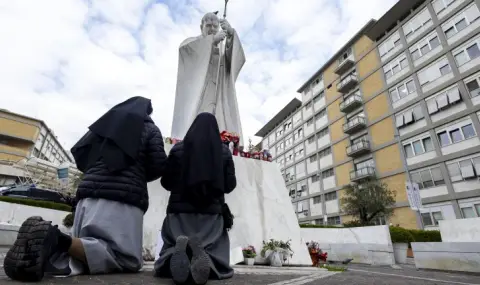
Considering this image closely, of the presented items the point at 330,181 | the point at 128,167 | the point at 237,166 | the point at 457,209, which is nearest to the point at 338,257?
the point at 237,166

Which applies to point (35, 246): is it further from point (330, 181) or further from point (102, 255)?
point (330, 181)

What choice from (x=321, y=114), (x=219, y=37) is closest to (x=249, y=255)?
(x=219, y=37)

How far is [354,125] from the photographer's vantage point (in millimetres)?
29453

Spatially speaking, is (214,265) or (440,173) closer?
(214,265)

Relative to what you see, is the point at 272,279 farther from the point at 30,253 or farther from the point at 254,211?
the point at 254,211

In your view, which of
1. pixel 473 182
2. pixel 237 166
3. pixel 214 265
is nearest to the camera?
pixel 214 265

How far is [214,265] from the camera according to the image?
2658mm

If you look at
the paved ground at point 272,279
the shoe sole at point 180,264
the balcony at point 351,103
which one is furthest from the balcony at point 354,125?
the shoe sole at point 180,264

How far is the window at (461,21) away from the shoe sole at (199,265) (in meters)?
27.5

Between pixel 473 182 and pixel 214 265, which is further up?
pixel 473 182

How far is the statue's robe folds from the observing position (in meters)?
8.73

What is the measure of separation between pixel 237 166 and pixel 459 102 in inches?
872

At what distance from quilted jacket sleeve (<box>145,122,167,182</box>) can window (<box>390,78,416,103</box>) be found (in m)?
27.3

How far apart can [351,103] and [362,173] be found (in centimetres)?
762
